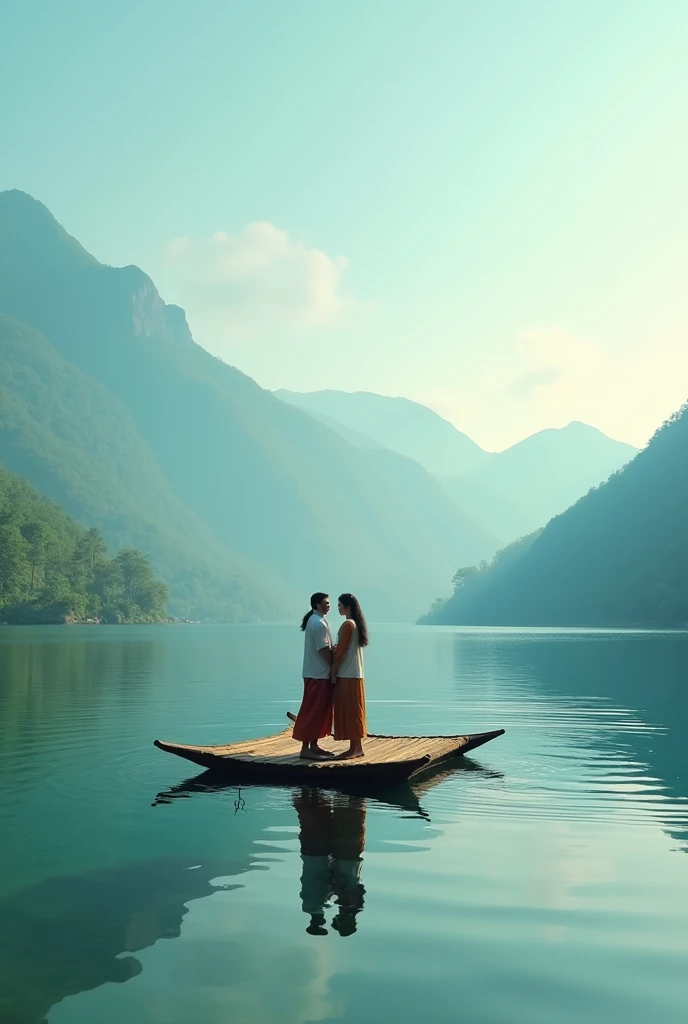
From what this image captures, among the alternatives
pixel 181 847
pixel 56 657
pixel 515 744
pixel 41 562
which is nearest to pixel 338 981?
pixel 181 847

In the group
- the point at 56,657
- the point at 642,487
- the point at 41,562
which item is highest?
the point at 642,487

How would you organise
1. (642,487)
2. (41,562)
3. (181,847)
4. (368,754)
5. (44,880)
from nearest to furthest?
1. (44,880)
2. (181,847)
3. (368,754)
4. (41,562)
5. (642,487)

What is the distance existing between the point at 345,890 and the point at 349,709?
719 centimetres

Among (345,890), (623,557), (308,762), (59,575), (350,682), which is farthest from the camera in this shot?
(623,557)

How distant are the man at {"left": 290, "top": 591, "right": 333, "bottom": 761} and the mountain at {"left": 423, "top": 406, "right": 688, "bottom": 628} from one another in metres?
135

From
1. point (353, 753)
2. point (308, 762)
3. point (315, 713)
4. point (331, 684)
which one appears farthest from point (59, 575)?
point (308, 762)

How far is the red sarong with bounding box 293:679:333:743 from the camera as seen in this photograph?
1800 centimetres

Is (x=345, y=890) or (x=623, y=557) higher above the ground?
(x=623, y=557)

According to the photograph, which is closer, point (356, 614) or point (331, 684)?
point (356, 614)

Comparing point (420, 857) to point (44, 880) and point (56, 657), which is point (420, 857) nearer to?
point (44, 880)

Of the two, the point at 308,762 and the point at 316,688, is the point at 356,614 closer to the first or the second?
the point at 316,688

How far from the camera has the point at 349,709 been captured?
59.4 ft

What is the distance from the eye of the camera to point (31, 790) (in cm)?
1697

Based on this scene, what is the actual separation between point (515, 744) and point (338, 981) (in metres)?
16.7
